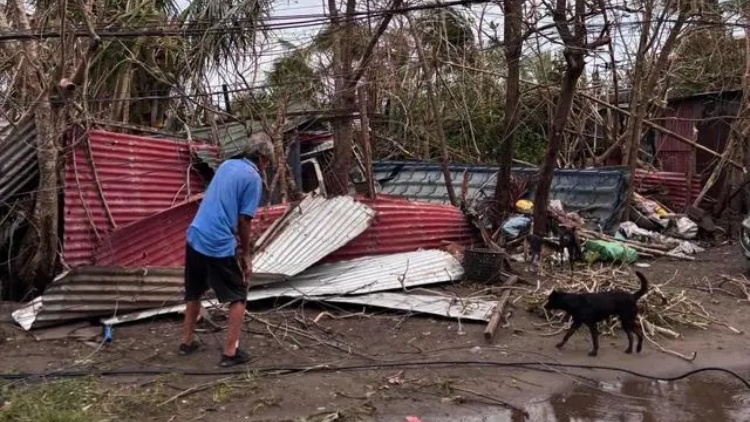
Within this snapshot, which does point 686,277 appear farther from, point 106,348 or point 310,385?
point 106,348

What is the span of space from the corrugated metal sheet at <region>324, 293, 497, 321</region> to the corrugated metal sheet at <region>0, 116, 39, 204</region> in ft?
10.5

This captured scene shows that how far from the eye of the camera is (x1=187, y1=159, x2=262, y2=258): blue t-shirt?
551 cm

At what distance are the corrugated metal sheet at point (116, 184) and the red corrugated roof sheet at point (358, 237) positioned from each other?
A: 274 millimetres

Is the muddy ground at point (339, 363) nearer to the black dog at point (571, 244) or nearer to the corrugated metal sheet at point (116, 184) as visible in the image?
the corrugated metal sheet at point (116, 184)

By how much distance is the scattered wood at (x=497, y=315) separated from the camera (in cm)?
649

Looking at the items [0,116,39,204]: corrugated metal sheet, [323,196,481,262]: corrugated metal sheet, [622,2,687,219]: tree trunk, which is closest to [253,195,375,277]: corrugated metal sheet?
[323,196,481,262]: corrugated metal sheet

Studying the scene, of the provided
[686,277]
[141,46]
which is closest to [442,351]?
[686,277]

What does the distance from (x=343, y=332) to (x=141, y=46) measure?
6.90 m

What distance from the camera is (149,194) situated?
26.8 feet

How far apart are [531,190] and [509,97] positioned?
1950mm

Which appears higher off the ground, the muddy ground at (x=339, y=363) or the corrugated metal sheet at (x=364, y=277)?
the corrugated metal sheet at (x=364, y=277)

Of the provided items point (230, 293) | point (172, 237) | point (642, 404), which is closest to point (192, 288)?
point (230, 293)

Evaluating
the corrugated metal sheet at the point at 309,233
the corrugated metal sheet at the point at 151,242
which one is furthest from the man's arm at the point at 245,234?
the corrugated metal sheet at the point at 151,242

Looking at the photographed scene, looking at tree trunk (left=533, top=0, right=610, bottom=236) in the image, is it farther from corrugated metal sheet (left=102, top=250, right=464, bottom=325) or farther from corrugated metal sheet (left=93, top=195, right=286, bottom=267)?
corrugated metal sheet (left=93, top=195, right=286, bottom=267)
